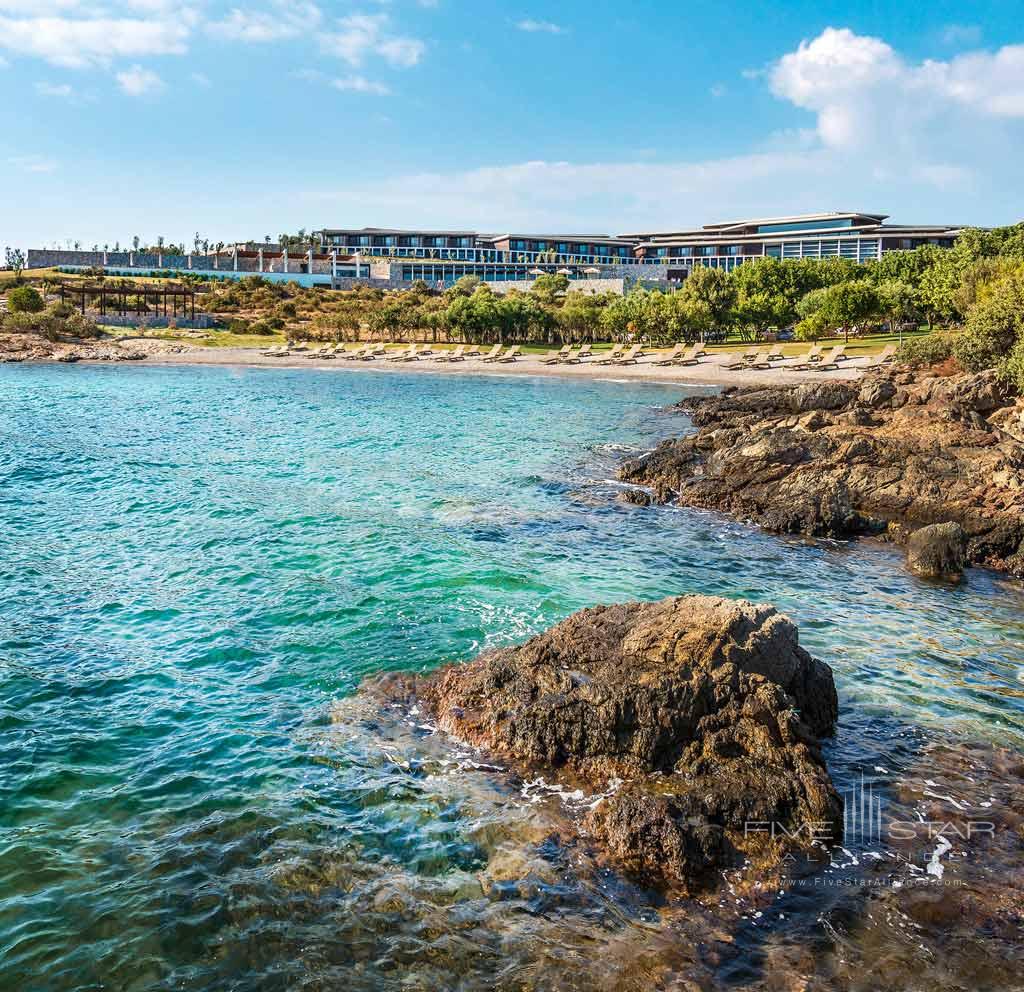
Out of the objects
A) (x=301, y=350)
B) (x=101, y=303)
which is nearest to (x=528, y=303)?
(x=301, y=350)

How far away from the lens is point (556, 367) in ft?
246

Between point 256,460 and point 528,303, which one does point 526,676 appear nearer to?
point 256,460

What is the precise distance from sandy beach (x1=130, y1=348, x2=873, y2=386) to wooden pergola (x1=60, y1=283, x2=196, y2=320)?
1997 cm

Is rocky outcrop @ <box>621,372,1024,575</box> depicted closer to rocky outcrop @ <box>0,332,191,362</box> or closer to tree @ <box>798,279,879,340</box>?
tree @ <box>798,279,879,340</box>

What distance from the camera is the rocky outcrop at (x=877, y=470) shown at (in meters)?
22.5

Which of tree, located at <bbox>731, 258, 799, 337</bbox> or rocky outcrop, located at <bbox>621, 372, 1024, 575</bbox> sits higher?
tree, located at <bbox>731, 258, 799, 337</bbox>

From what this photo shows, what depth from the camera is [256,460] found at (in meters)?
33.6

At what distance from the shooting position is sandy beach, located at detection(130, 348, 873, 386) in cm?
6306

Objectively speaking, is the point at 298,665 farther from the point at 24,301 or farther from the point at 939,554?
the point at 24,301

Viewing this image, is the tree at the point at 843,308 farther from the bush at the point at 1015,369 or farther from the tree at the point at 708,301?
the bush at the point at 1015,369

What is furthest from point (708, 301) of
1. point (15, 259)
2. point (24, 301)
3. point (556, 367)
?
point (15, 259)

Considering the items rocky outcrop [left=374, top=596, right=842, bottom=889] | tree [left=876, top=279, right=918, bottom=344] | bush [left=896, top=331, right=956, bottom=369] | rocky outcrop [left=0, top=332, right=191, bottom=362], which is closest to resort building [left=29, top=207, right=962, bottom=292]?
tree [left=876, top=279, right=918, bottom=344]

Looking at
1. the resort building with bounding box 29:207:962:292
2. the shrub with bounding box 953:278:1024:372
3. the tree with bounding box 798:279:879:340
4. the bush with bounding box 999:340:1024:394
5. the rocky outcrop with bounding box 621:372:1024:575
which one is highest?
the resort building with bounding box 29:207:962:292

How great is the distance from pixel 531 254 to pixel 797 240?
49719mm
